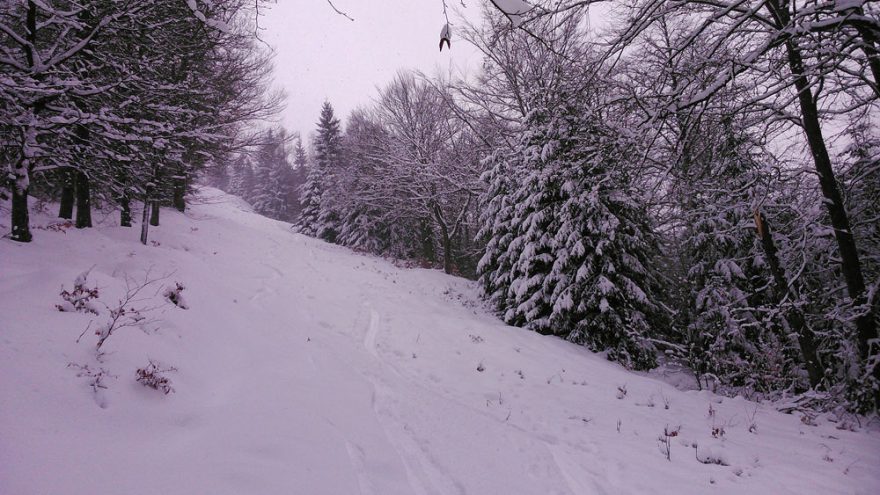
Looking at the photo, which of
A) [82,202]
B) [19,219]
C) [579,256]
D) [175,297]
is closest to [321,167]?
[82,202]

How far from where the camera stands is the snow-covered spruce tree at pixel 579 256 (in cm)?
1009

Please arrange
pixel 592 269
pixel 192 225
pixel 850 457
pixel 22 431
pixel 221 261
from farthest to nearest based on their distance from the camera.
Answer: pixel 192 225, pixel 221 261, pixel 592 269, pixel 850 457, pixel 22 431

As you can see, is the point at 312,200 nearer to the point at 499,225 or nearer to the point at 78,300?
the point at 499,225

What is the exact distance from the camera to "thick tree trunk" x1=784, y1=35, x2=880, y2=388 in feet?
18.3

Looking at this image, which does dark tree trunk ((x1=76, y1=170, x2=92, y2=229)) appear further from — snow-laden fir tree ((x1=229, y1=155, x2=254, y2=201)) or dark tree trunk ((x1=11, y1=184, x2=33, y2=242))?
snow-laden fir tree ((x1=229, y1=155, x2=254, y2=201))

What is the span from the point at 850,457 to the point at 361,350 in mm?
6844

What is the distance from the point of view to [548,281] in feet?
36.4

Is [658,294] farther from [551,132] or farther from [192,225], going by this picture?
[192,225]

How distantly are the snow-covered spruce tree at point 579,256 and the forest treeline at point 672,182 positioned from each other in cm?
6

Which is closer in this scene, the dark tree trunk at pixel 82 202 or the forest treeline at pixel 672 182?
the forest treeline at pixel 672 182

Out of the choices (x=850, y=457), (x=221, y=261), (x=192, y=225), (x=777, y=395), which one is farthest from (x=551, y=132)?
(x=192, y=225)

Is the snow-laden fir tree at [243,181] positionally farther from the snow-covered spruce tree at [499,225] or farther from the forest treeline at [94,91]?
the snow-covered spruce tree at [499,225]

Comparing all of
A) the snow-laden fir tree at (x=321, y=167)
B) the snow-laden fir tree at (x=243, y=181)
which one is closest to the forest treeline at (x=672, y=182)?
the snow-laden fir tree at (x=321, y=167)

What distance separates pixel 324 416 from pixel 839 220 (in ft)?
25.6
